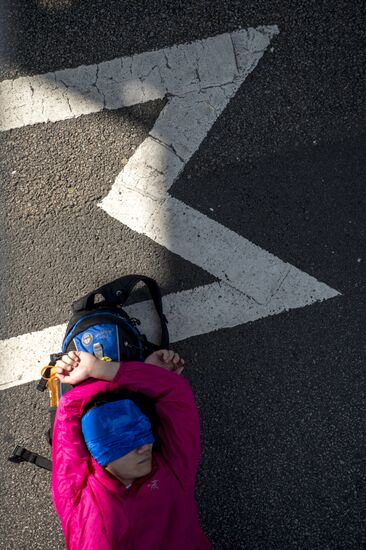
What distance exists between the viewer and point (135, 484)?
246cm

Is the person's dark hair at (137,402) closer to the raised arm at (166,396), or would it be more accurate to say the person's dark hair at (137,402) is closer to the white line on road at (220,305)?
the raised arm at (166,396)

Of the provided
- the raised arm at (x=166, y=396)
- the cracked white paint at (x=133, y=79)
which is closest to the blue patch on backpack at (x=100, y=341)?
the raised arm at (x=166, y=396)

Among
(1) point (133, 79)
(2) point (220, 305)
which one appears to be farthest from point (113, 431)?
(1) point (133, 79)

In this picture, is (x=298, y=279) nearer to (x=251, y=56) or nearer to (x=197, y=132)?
(x=197, y=132)

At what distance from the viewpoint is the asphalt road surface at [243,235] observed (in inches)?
118

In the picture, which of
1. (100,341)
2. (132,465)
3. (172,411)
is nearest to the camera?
(132,465)

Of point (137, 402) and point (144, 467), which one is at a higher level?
point (137, 402)

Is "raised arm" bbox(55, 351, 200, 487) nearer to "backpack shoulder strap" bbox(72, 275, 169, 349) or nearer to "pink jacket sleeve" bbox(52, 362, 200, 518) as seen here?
"pink jacket sleeve" bbox(52, 362, 200, 518)

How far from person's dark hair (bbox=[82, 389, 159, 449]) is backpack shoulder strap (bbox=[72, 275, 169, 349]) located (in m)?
0.38

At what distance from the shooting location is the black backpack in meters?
2.80

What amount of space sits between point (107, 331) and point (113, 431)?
58cm

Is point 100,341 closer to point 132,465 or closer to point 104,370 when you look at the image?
point 104,370

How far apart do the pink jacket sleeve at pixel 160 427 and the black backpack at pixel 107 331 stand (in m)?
0.20

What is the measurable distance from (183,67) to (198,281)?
1273 mm
